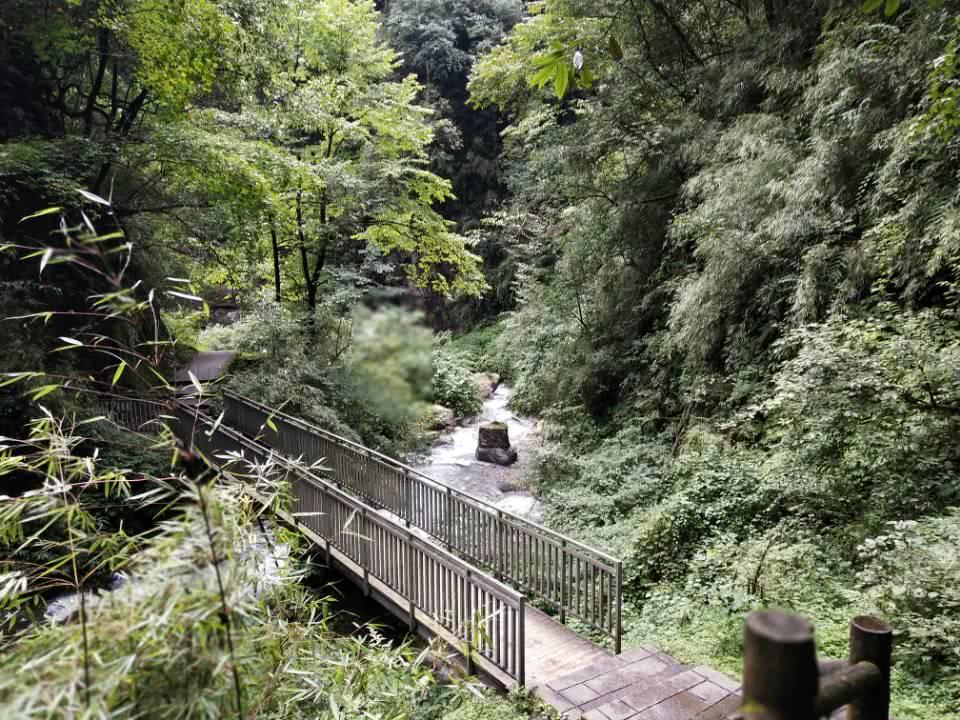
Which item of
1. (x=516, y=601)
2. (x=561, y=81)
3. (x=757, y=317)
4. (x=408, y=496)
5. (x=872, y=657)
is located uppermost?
(x=561, y=81)

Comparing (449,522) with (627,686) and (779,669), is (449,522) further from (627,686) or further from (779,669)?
(779,669)

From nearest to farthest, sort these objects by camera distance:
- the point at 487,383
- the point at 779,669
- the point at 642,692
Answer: the point at 779,669 → the point at 642,692 → the point at 487,383

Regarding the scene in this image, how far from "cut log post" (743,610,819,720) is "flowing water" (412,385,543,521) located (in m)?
6.78

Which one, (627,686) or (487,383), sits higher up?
(487,383)

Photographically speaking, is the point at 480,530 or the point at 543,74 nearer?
the point at 543,74

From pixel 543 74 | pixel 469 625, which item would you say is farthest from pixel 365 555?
pixel 543 74

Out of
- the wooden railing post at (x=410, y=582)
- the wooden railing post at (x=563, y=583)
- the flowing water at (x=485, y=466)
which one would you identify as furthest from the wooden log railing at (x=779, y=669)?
the flowing water at (x=485, y=466)

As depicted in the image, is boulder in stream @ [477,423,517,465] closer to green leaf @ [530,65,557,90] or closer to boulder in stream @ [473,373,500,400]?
boulder in stream @ [473,373,500,400]

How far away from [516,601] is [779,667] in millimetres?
3137

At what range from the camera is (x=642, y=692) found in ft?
11.2

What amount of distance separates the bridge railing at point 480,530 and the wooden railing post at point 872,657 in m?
3.15

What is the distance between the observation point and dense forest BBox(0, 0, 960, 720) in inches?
68.4

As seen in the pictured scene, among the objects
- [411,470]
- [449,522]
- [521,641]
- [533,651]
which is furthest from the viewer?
[411,470]

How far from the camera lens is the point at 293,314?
8.33m
